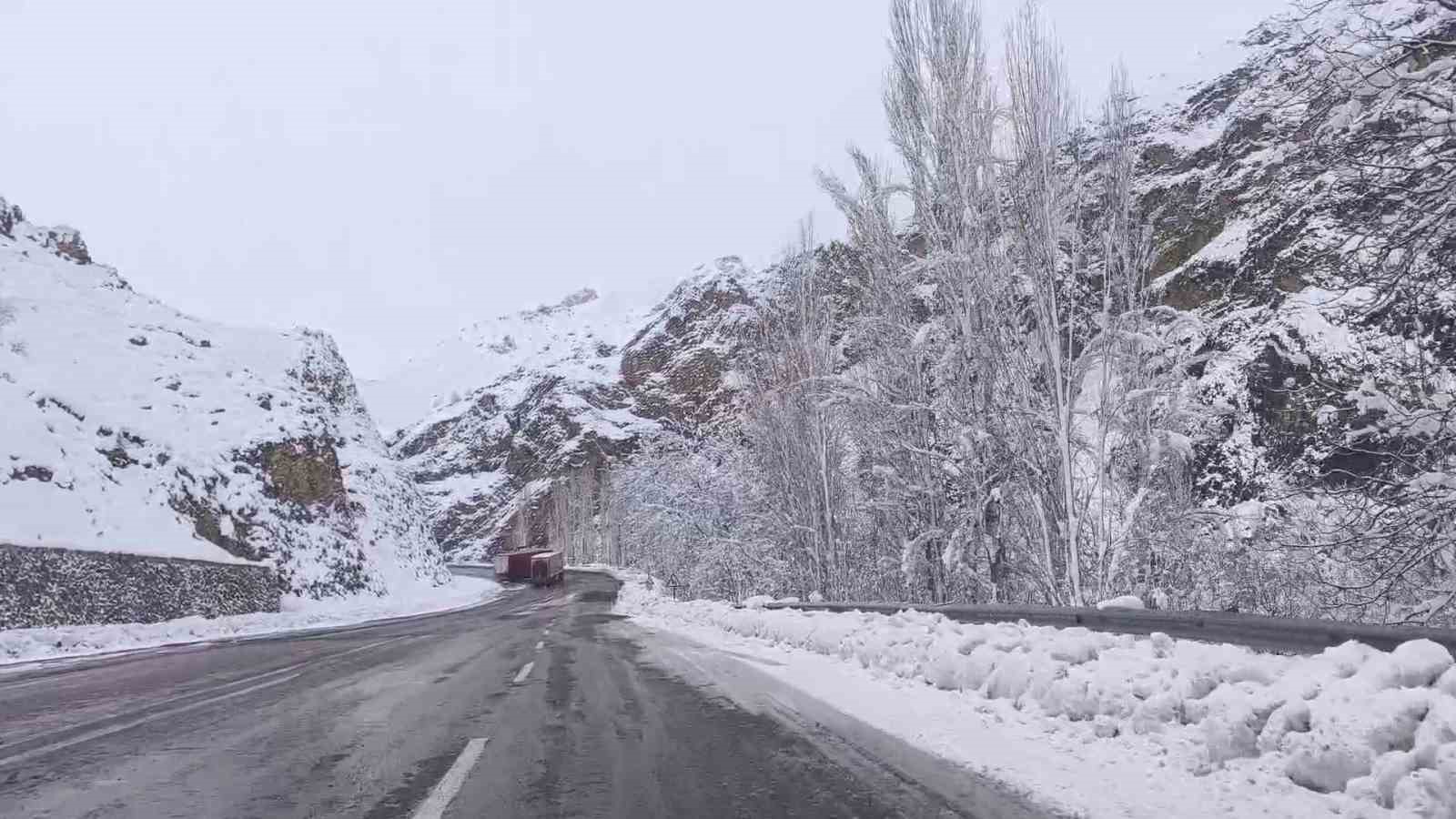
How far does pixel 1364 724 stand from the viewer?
3.60m

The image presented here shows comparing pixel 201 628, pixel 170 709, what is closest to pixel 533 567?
pixel 201 628

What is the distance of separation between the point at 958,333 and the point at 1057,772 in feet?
35.2

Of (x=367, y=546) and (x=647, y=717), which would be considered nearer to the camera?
(x=647, y=717)

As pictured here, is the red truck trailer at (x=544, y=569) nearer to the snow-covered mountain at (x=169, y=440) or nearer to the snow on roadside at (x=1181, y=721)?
the snow-covered mountain at (x=169, y=440)

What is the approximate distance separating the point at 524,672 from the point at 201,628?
1631 cm

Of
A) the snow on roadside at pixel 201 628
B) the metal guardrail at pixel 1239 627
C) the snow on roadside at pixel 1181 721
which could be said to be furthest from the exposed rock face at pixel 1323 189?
the snow on roadside at pixel 201 628

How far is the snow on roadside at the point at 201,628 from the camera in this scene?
54.8 feet

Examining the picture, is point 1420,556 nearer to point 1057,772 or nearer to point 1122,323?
point 1057,772

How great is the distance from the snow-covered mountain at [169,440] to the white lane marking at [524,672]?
16.7 meters

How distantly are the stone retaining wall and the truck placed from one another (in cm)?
2780

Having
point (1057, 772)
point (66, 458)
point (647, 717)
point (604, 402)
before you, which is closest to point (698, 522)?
point (66, 458)

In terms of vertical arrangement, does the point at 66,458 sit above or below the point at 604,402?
below

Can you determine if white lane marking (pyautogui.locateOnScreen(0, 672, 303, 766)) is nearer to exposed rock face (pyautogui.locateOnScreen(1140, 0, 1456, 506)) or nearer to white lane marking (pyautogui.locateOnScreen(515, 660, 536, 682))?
white lane marking (pyautogui.locateOnScreen(515, 660, 536, 682))

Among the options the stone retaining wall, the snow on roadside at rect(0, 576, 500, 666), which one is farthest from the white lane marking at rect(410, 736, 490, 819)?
the stone retaining wall
